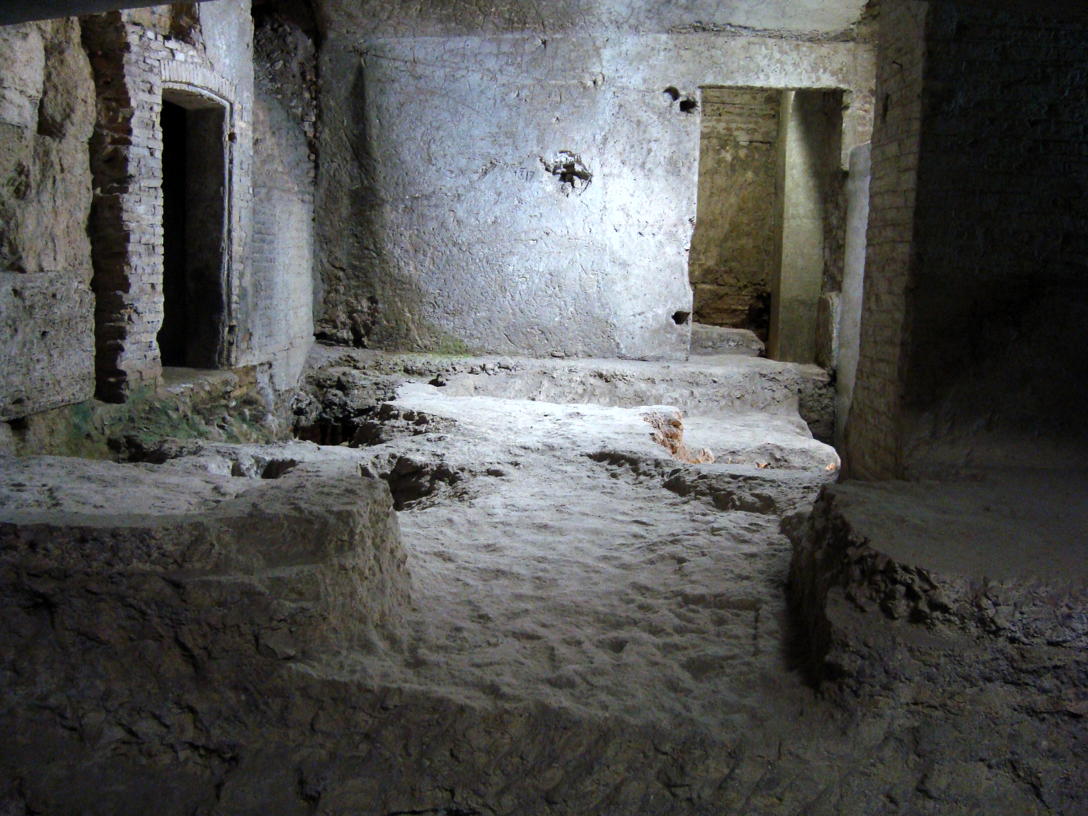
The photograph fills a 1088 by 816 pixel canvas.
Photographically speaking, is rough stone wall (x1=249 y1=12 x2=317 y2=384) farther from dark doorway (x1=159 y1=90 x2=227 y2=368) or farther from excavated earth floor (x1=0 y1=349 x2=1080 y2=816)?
excavated earth floor (x1=0 y1=349 x2=1080 y2=816)

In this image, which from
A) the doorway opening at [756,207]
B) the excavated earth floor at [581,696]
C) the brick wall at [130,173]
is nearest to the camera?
the excavated earth floor at [581,696]

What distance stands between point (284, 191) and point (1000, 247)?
17.6 ft

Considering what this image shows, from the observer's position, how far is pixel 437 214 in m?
8.33

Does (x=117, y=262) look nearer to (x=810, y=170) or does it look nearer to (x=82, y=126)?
(x=82, y=126)

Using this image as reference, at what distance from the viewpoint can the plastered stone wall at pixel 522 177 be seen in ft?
26.8

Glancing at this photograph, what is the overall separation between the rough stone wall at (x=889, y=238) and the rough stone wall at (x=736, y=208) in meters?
6.71

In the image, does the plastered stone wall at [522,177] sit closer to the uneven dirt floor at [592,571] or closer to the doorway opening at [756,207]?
the doorway opening at [756,207]

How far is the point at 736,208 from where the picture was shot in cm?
1162

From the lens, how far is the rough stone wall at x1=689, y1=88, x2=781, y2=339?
37.1ft

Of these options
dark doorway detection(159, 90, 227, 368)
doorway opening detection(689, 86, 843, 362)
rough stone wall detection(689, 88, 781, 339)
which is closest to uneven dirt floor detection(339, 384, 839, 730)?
dark doorway detection(159, 90, 227, 368)

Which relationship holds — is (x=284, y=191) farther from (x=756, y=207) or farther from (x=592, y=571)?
(x=756, y=207)

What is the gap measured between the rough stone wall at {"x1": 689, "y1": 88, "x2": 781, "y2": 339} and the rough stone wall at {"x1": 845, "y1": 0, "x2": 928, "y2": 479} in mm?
6711

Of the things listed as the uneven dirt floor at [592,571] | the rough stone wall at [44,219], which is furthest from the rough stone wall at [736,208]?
the rough stone wall at [44,219]

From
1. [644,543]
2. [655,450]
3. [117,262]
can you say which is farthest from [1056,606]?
[117,262]
